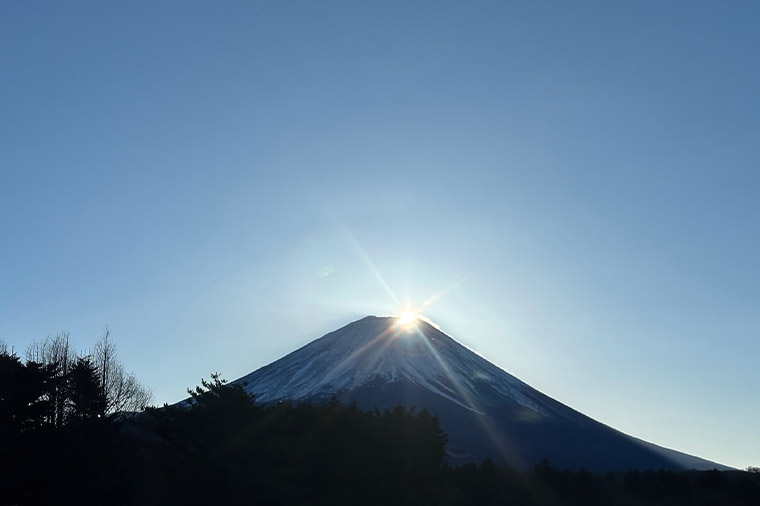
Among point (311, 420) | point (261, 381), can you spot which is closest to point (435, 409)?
point (261, 381)

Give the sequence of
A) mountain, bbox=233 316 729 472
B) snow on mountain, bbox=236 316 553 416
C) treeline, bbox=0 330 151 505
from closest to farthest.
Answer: treeline, bbox=0 330 151 505, mountain, bbox=233 316 729 472, snow on mountain, bbox=236 316 553 416

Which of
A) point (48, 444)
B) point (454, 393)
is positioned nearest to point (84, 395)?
point (48, 444)

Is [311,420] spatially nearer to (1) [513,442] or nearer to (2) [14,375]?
(2) [14,375]

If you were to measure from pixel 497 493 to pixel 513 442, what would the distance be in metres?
73.2

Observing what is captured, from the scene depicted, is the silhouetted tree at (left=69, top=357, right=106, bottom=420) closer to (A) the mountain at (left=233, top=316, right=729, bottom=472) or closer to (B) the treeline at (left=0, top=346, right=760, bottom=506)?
(B) the treeline at (left=0, top=346, right=760, bottom=506)

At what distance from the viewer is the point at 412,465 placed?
123 feet

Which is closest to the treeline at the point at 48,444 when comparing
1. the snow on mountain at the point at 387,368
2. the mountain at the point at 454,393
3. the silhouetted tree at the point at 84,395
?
the silhouetted tree at the point at 84,395

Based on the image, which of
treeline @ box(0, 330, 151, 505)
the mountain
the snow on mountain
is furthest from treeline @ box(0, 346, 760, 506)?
the snow on mountain

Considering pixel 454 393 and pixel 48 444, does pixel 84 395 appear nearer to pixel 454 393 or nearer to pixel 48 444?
pixel 48 444

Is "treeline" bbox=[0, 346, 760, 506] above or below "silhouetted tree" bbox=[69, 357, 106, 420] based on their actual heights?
below

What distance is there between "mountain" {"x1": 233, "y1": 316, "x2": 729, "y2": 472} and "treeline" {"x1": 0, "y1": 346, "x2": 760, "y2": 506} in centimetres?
6571

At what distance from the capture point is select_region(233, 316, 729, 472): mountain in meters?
119

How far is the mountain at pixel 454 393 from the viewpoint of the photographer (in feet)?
391

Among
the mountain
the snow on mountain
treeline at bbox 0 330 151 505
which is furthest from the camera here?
the snow on mountain
